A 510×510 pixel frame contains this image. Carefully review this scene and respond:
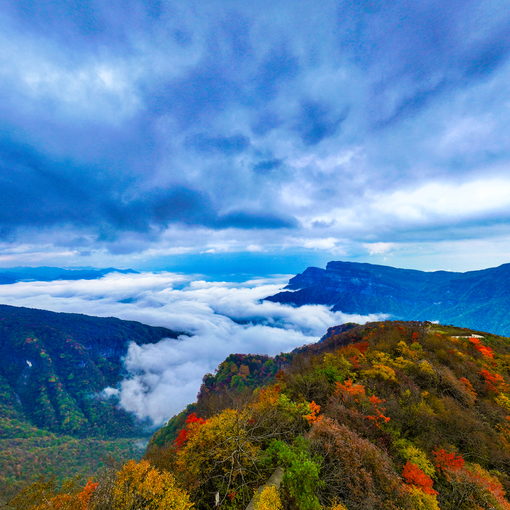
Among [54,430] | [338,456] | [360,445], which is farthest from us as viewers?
[54,430]

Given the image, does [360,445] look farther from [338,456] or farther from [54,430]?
[54,430]

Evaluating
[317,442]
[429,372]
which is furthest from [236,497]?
[429,372]

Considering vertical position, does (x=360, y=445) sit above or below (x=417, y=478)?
above

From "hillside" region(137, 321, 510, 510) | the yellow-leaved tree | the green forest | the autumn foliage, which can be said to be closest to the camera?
the yellow-leaved tree

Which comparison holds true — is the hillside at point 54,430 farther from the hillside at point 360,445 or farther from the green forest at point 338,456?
the hillside at point 360,445

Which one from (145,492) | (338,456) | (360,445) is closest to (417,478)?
(360,445)

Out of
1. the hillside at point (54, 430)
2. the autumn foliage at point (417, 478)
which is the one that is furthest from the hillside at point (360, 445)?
the hillside at point (54, 430)

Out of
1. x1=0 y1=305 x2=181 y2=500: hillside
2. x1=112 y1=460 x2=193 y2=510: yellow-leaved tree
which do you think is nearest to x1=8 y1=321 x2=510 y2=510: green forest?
x1=112 y1=460 x2=193 y2=510: yellow-leaved tree

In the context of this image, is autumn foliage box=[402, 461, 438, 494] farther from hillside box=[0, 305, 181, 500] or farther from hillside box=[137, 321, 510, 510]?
hillside box=[0, 305, 181, 500]
